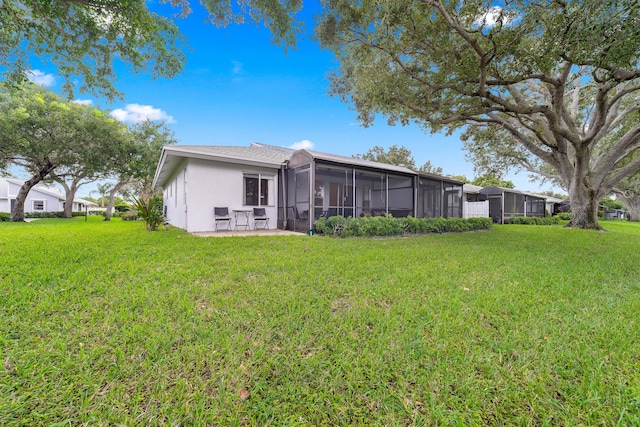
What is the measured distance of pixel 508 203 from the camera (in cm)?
2062

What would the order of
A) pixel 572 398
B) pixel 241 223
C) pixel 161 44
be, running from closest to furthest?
pixel 572 398, pixel 161 44, pixel 241 223

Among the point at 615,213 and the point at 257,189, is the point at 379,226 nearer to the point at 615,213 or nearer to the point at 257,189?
the point at 257,189

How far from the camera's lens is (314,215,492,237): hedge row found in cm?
831

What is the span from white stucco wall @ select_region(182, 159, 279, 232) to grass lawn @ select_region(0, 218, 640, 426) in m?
5.05

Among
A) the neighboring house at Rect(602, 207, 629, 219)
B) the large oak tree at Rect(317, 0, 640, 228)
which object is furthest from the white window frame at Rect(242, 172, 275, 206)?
the neighboring house at Rect(602, 207, 629, 219)

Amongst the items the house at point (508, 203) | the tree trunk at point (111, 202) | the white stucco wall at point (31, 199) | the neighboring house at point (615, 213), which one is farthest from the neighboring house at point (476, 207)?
the white stucco wall at point (31, 199)

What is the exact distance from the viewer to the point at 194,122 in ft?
54.2

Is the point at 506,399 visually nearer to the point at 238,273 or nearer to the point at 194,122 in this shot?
the point at 238,273

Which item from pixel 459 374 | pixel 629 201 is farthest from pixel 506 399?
pixel 629 201

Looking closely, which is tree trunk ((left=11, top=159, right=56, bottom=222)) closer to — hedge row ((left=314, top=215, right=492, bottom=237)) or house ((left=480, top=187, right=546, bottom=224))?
hedge row ((left=314, top=215, right=492, bottom=237))

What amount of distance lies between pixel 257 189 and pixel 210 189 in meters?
1.83

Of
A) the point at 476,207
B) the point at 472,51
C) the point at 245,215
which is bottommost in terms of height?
the point at 245,215

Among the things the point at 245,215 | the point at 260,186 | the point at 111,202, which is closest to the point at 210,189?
the point at 245,215

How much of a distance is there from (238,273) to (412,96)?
826cm
